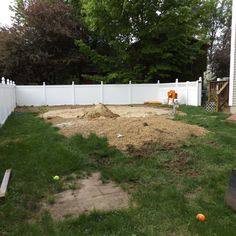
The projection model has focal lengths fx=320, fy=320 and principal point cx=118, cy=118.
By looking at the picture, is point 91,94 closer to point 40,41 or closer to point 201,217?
point 40,41

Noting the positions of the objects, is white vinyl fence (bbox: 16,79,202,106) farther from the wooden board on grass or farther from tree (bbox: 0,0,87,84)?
the wooden board on grass

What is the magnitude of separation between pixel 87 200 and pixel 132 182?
77 cm

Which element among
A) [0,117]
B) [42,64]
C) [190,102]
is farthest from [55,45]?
[0,117]

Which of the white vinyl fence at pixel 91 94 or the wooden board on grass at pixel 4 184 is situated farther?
the white vinyl fence at pixel 91 94

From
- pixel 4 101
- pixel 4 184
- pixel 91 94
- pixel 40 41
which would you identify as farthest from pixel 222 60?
pixel 4 184

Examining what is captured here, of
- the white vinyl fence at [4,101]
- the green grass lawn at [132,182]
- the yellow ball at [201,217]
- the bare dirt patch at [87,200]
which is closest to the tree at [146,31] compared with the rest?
the white vinyl fence at [4,101]

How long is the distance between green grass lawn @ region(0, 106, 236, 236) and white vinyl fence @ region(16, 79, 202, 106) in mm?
11157

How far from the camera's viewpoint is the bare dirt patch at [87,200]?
3.39 m

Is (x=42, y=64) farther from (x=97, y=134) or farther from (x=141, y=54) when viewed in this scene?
(x=97, y=134)

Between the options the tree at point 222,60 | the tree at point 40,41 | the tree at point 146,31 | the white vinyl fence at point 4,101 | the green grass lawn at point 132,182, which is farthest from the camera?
the tree at point 222,60

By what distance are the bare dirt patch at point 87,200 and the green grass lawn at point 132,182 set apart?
134 mm

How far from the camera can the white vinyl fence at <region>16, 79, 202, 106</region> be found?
18.0 metres

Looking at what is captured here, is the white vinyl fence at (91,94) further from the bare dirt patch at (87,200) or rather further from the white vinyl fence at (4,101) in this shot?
the bare dirt patch at (87,200)

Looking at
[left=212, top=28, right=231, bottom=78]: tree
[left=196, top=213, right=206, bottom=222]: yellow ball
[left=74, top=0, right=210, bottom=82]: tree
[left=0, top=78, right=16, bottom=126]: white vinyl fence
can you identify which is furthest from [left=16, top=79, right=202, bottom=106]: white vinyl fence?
[left=212, top=28, right=231, bottom=78]: tree
